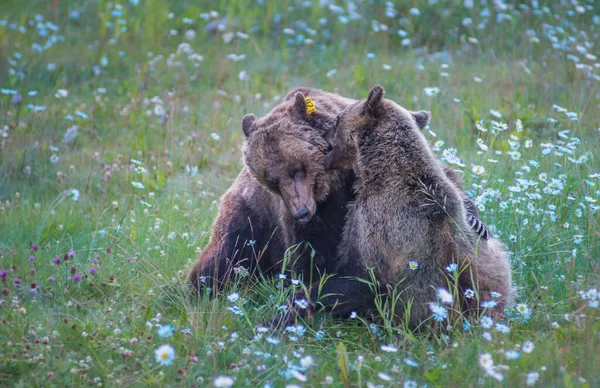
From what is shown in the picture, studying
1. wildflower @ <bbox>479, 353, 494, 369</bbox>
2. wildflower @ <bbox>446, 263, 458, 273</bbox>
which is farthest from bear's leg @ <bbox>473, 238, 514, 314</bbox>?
wildflower @ <bbox>479, 353, 494, 369</bbox>

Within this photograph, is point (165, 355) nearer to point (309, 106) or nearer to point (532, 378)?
point (532, 378)

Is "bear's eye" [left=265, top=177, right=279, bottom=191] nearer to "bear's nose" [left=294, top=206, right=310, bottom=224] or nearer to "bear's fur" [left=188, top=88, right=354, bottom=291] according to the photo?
"bear's fur" [left=188, top=88, right=354, bottom=291]

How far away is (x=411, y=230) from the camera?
14.4 ft

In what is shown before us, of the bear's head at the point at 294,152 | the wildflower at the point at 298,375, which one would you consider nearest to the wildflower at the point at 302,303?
the bear's head at the point at 294,152

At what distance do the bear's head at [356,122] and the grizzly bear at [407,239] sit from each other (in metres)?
0.03

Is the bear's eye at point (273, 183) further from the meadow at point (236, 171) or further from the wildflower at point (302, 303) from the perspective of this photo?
the wildflower at point (302, 303)

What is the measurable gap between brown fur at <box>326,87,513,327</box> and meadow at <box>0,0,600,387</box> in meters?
0.25

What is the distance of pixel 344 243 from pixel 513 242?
148 cm

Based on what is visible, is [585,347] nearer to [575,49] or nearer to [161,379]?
[161,379]

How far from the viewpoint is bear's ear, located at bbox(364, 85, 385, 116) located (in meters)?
4.58

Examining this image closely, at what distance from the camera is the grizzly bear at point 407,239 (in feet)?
14.4

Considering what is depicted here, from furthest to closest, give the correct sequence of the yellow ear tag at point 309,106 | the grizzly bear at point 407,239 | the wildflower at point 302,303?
1. the yellow ear tag at point 309,106
2. the grizzly bear at point 407,239
3. the wildflower at point 302,303

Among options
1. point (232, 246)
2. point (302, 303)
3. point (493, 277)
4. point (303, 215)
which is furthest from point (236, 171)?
point (493, 277)

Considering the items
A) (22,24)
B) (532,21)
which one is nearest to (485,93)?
(532,21)
